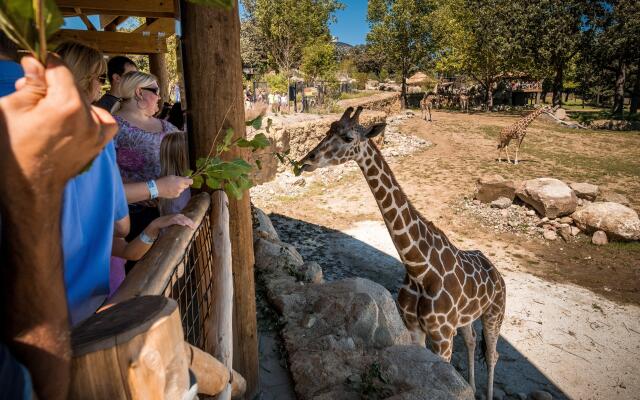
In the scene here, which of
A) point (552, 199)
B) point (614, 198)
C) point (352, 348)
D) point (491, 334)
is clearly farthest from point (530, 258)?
point (352, 348)

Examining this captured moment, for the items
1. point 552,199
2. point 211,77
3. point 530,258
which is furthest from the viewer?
point 552,199

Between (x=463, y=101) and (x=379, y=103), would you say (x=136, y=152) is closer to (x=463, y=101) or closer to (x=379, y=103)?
(x=379, y=103)

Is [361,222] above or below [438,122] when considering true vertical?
below

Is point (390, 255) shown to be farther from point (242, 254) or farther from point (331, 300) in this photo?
point (242, 254)

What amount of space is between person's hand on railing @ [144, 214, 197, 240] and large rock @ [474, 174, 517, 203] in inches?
346

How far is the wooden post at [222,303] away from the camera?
4.48ft

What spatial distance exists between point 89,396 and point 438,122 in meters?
21.2

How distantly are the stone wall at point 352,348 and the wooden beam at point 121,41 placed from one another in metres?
3.56

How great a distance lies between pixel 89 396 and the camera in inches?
27.8

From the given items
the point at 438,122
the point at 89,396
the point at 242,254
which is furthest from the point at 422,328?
the point at 438,122

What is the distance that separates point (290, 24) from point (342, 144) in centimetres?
2552

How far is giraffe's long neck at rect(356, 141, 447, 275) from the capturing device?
3.45 m

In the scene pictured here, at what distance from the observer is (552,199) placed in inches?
323

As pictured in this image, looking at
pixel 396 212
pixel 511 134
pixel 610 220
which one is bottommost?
pixel 610 220
